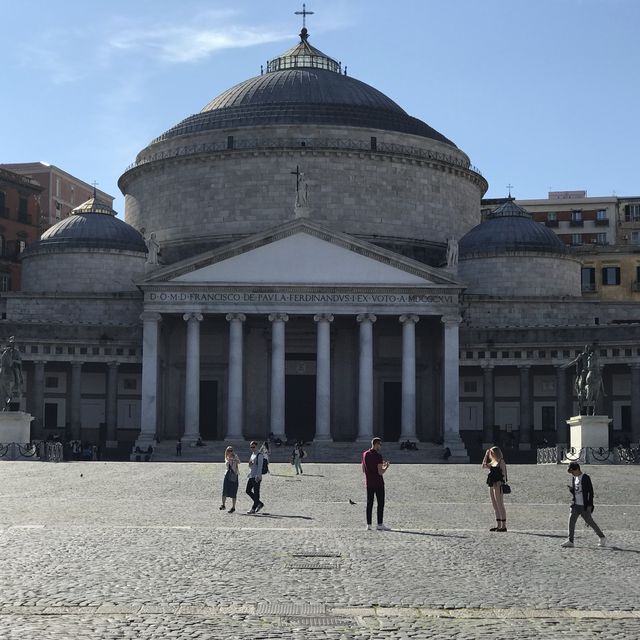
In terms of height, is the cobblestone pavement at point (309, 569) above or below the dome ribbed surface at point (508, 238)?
below

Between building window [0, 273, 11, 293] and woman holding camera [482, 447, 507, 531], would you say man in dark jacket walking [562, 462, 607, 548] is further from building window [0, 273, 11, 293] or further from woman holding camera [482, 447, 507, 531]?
building window [0, 273, 11, 293]

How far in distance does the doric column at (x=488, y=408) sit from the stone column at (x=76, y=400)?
917 inches

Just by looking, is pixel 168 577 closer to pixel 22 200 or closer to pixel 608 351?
pixel 608 351

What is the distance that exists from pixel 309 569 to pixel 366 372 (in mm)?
51468

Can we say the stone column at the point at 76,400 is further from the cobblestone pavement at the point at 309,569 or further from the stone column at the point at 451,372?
the cobblestone pavement at the point at 309,569

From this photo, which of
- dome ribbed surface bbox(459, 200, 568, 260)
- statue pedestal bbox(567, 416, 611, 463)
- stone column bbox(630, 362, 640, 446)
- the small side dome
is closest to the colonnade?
stone column bbox(630, 362, 640, 446)

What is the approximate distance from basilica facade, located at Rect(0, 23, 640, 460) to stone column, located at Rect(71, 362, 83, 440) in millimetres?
114

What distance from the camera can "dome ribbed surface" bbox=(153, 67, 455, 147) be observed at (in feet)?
279

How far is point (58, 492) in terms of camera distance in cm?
3559

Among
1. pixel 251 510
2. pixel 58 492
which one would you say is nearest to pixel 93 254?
pixel 58 492

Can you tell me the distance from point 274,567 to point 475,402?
5943 centimetres

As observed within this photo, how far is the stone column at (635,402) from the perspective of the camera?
70.4 m

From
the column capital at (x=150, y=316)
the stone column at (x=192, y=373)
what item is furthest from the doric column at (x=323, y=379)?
the column capital at (x=150, y=316)

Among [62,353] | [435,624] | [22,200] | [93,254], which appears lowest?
[435,624]
